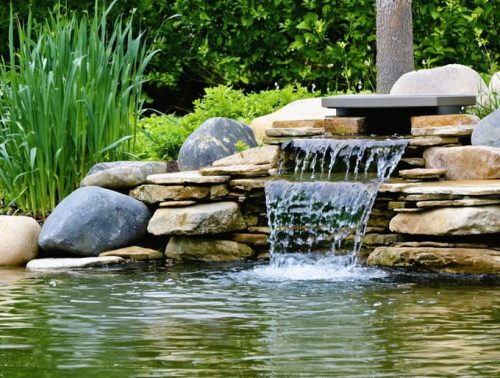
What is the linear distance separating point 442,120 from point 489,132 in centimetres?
40

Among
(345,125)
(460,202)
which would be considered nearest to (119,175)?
(345,125)

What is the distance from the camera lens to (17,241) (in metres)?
8.97

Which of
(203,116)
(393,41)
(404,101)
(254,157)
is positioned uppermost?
→ (393,41)

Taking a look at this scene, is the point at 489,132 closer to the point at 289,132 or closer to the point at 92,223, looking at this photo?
the point at 289,132

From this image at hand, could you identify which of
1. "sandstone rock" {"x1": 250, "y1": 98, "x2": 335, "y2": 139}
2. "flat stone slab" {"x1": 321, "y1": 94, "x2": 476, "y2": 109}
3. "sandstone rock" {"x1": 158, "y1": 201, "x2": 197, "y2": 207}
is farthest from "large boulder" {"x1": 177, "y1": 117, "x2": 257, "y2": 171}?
"flat stone slab" {"x1": 321, "y1": 94, "x2": 476, "y2": 109}

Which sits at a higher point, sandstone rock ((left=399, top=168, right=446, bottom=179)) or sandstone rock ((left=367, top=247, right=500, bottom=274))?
sandstone rock ((left=399, top=168, right=446, bottom=179))

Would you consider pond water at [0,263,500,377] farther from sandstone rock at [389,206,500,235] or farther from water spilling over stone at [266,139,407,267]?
water spilling over stone at [266,139,407,267]

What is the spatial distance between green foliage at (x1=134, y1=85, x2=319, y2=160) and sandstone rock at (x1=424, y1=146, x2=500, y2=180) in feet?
8.84

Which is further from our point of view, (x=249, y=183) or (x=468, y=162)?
(x=249, y=183)

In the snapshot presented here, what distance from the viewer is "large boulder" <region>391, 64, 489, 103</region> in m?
10.4

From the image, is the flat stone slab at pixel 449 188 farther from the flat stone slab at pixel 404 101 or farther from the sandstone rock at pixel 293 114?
the sandstone rock at pixel 293 114

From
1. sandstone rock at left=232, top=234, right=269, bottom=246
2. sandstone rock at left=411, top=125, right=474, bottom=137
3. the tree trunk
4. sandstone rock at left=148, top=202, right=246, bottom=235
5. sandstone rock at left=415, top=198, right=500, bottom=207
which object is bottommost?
sandstone rock at left=232, top=234, right=269, bottom=246

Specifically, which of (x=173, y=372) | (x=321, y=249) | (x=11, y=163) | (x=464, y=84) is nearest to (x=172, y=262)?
(x=321, y=249)

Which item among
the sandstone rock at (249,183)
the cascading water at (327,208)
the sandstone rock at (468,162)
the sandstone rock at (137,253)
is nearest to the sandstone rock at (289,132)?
the cascading water at (327,208)
